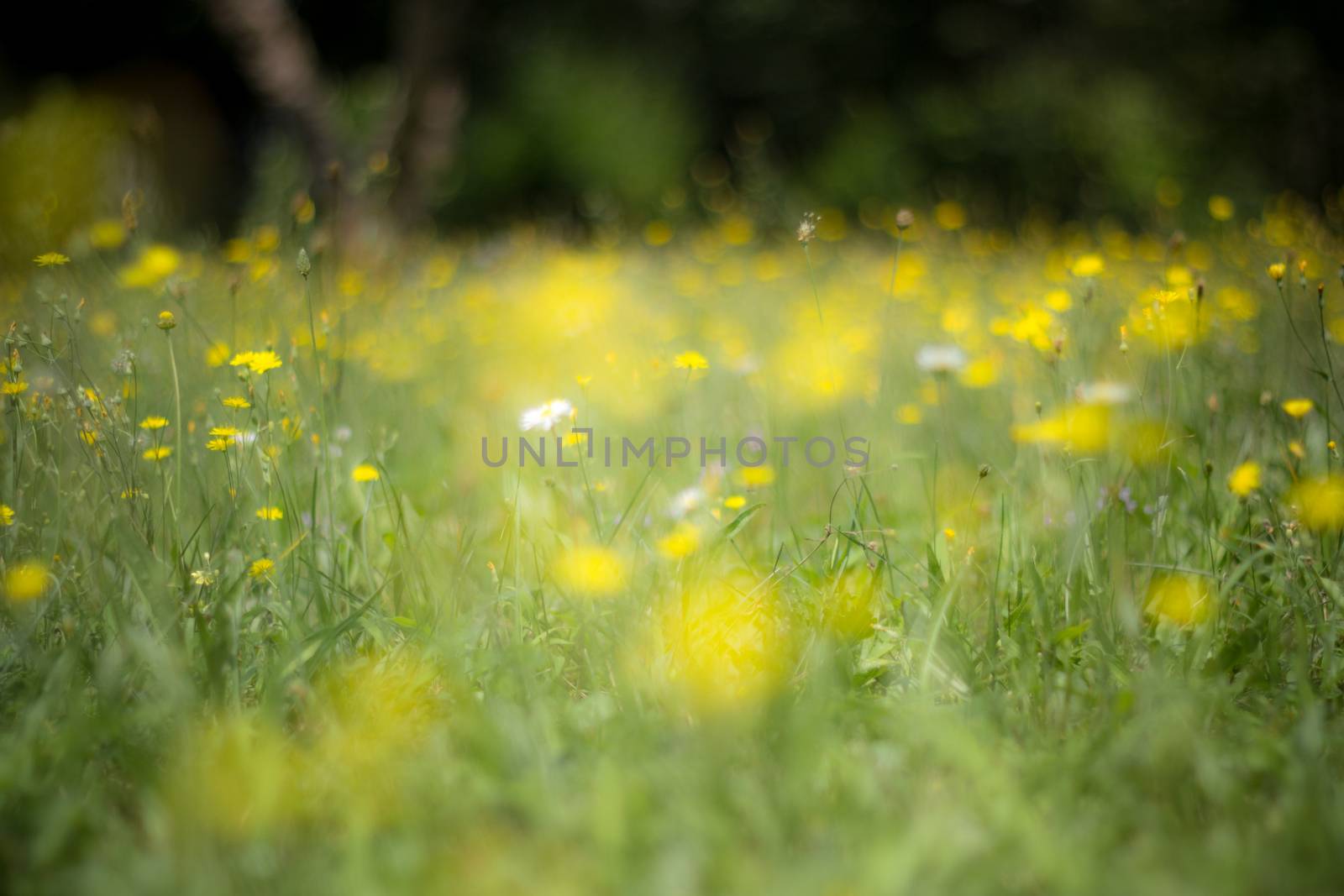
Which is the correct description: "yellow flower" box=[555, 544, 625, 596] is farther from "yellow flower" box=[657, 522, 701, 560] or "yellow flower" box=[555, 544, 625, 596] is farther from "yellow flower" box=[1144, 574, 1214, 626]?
"yellow flower" box=[1144, 574, 1214, 626]

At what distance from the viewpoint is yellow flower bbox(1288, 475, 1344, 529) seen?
3.74 feet

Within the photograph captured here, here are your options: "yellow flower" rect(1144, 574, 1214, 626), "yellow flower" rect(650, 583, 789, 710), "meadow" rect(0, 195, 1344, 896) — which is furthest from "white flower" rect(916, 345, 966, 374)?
"yellow flower" rect(650, 583, 789, 710)

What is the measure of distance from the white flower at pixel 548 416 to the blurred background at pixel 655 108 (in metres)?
0.64

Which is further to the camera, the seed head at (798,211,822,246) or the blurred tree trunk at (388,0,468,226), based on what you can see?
the blurred tree trunk at (388,0,468,226)

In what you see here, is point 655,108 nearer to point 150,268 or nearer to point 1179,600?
point 150,268

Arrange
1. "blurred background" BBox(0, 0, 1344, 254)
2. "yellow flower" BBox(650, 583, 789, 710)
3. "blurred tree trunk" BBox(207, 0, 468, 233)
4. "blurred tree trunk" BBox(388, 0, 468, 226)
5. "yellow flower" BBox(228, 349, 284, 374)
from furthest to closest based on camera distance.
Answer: "blurred tree trunk" BBox(388, 0, 468, 226) → "blurred tree trunk" BBox(207, 0, 468, 233) → "blurred background" BBox(0, 0, 1344, 254) → "yellow flower" BBox(228, 349, 284, 374) → "yellow flower" BBox(650, 583, 789, 710)

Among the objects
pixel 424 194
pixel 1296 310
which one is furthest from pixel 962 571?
pixel 424 194

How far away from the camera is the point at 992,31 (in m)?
11.7

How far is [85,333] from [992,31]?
1217 cm

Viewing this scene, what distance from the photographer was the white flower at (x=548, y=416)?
59.7 inches

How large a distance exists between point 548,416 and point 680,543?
1.60 ft

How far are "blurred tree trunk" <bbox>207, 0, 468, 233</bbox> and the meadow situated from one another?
4301 millimetres

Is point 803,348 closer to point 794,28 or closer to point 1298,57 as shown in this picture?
point 1298,57

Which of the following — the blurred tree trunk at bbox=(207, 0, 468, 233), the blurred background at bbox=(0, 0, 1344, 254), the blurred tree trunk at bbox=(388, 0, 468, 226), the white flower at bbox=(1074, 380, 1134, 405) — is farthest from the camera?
the blurred tree trunk at bbox=(388, 0, 468, 226)
